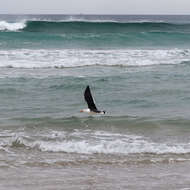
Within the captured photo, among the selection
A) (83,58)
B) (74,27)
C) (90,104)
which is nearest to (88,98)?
(90,104)

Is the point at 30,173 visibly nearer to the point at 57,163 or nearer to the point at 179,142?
the point at 57,163

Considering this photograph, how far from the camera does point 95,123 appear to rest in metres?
11.0

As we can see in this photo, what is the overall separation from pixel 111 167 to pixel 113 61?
14.2 m

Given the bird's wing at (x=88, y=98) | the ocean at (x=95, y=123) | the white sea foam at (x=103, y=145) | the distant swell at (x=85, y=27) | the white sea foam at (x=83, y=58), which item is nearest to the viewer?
the ocean at (x=95, y=123)

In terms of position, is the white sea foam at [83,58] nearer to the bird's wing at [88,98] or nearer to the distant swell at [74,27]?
the bird's wing at [88,98]

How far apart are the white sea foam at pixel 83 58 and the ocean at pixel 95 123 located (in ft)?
0.15

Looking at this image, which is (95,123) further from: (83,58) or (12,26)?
(12,26)

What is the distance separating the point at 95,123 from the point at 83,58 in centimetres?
1206

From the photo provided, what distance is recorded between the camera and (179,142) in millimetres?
9609

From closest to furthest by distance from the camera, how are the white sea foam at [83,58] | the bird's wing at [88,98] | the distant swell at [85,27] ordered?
the bird's wing at [88,98] < the white sea foam at [83,58] < the distant swell at [85,27]

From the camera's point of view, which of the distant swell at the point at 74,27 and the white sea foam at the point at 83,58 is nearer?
the white sea foam at the point at 83,58

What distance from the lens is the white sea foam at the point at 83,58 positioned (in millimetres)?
21078

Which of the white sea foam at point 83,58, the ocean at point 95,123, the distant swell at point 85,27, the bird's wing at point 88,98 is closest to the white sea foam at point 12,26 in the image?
the distant swell at point 85,27

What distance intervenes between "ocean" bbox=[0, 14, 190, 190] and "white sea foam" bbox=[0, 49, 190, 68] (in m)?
0.05
